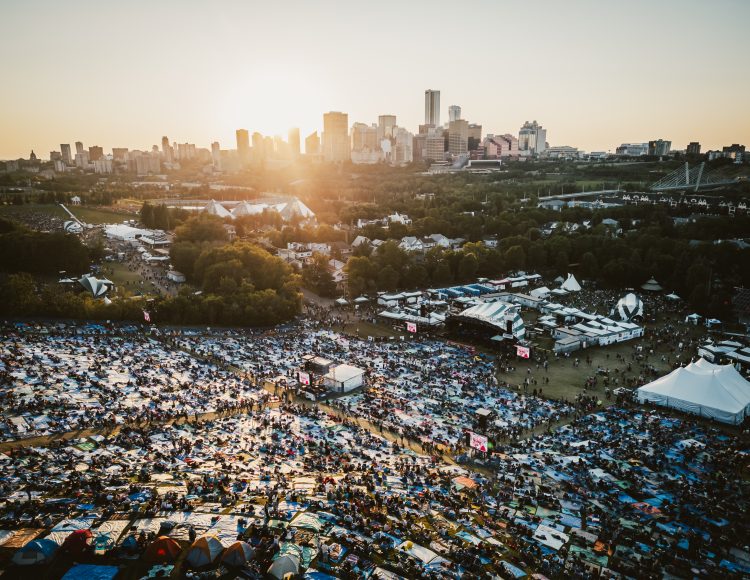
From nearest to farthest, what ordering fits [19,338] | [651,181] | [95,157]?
[19,338] → [651,181] → [95,157]

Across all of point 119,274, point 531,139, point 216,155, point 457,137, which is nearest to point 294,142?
point 216,155

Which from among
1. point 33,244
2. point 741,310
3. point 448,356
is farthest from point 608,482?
point 33,244

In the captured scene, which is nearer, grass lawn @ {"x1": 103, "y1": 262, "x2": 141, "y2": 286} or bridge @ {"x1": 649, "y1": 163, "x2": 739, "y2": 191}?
grass lawn @ {"x1": 103, "y1": 262, "x2": 141, "y2": 286}

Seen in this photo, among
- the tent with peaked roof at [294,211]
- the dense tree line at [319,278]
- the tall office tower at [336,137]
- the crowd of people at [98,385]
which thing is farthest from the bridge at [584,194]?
the tall office tower at [336,137]

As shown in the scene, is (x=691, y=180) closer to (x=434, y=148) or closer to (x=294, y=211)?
(x=294, y=211)

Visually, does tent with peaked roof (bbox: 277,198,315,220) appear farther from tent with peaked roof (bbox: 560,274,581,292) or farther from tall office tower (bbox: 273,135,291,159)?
tall office tower (bbox: 273,135,291,159)

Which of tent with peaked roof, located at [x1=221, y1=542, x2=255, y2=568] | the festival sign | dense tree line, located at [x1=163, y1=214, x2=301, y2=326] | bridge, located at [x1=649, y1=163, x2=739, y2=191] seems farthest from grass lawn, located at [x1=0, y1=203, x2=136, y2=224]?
bridge, located at [x1=649, y1=163, x2=739, y2=191]

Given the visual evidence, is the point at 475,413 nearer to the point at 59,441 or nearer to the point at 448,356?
the point at 448,356
